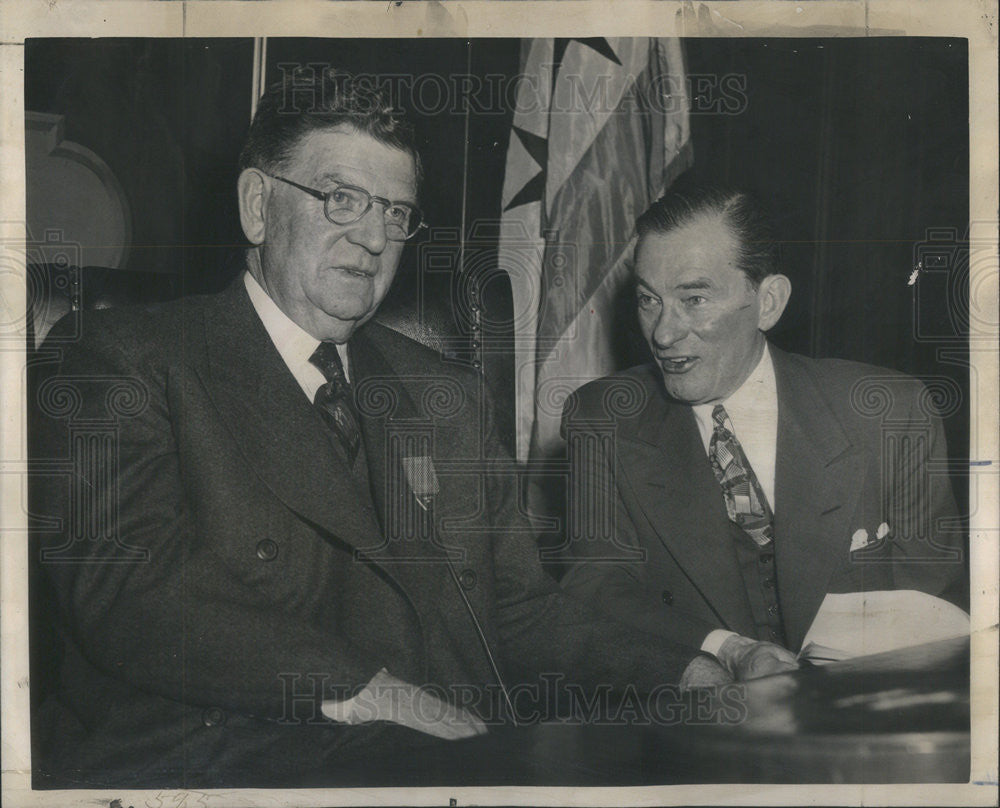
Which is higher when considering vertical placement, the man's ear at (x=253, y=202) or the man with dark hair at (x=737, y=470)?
the man's ear at (x=253, y=202)

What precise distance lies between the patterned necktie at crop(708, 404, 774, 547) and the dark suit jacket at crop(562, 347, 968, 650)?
0.04 meters

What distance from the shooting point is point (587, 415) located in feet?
13.8

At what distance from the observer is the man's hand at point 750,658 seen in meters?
4.17

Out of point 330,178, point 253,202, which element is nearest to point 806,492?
point 330,178

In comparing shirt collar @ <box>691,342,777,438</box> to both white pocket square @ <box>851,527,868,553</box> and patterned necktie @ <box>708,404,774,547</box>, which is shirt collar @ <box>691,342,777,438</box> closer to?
patterned necktie @ <box>708,404,774,547</box>

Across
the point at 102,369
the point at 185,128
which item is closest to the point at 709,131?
the point at 185,128

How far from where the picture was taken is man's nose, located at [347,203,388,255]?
412 centimetres

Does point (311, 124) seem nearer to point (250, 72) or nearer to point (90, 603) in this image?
point (250, 72)

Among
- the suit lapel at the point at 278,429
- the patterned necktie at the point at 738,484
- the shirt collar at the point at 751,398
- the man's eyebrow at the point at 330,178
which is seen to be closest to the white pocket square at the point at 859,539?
the patterned necktie at the point at 738,484

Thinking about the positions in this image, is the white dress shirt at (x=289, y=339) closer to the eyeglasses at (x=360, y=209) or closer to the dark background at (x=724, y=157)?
the dark background at (x=724, y=157)

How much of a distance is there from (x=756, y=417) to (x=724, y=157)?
106 centimetres

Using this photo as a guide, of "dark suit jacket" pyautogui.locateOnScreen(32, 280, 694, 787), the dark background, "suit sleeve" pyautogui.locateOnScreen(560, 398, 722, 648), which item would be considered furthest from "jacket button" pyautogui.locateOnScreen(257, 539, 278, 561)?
"suit sleeve" pyautogui.locateOnScreen(560, 398, 722, 648)

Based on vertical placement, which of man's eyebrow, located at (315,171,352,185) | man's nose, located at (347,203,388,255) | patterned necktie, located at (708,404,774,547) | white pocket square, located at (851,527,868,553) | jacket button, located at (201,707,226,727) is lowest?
Result: jacket button, located at (201,707,226,727)

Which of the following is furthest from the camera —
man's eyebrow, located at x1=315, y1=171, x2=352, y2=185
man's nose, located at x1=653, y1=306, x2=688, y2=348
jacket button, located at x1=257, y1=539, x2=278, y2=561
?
man's nose, located at x1=653, y1=306, x2=688, y2=348
